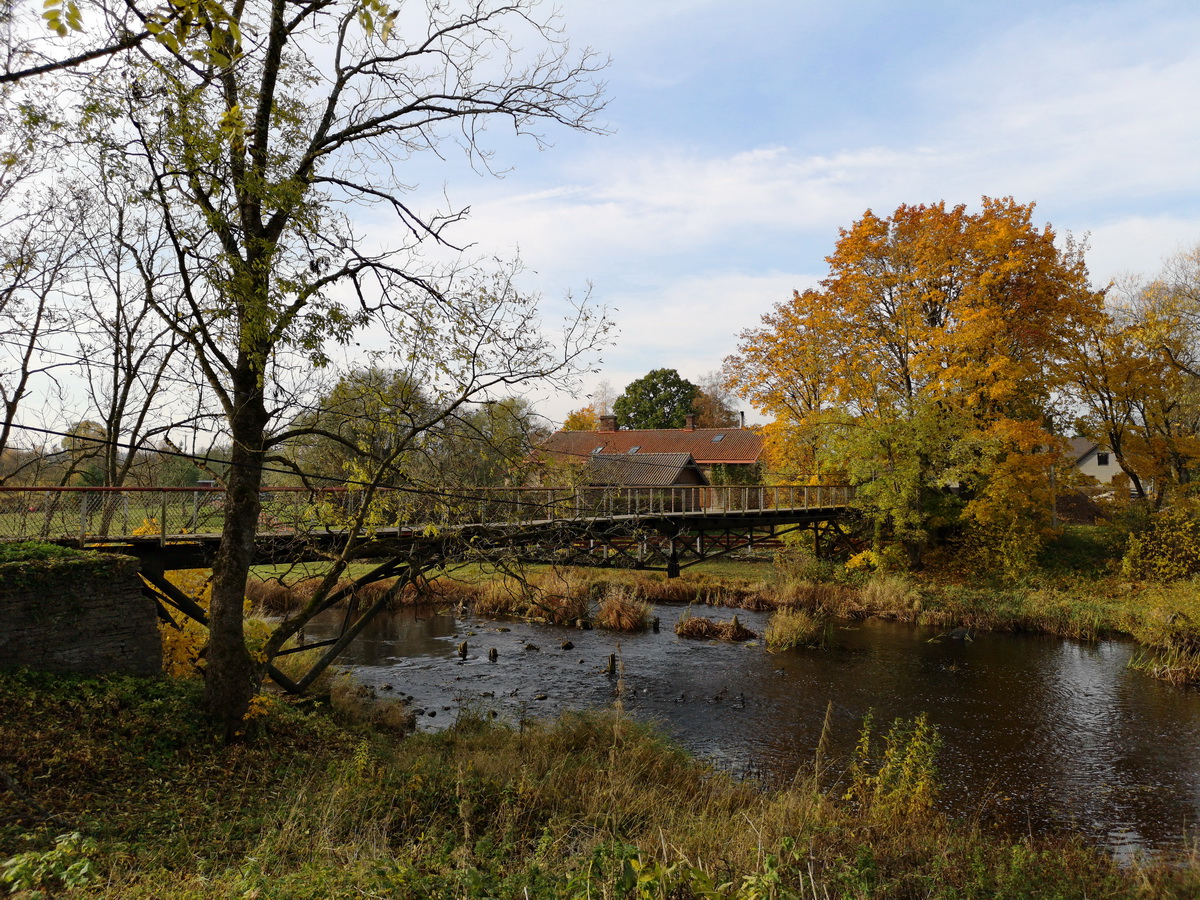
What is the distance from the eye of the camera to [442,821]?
6.45 m

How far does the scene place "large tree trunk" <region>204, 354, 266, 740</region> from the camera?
27.1 feet

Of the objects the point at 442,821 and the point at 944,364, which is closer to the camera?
the point at 442,821

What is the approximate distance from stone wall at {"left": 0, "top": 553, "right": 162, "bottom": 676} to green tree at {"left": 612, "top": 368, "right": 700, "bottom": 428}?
152 feet

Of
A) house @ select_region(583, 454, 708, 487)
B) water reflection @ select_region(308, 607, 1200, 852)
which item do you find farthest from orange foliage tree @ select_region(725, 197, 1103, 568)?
house @ select_region(583, 454, 708, 487)

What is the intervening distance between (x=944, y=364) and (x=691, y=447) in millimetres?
22192

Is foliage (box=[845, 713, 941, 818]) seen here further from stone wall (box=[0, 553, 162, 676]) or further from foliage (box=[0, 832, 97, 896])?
stone wall (box=[0, 553, 162, 676])

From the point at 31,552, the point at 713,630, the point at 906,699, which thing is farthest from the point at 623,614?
the point at 31,552

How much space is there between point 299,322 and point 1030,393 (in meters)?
21.1

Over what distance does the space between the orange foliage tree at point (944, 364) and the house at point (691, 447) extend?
14101mm

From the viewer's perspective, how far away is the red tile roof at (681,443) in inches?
1625

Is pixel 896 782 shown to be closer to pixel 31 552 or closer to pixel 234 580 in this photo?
pixel 234 580

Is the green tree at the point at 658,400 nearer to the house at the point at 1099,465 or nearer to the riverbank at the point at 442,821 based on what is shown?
the house at the point at 1099,465

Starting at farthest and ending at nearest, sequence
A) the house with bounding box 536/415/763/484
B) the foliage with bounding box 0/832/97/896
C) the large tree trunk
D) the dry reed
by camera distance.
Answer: the house with bounding box 536/415/763/484 → the dry reed → the large tree trunk → the foliage with bounding box 0/832/97/896

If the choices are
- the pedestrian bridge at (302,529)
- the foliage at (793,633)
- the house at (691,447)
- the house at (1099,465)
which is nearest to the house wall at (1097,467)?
the house at (1099,465)
